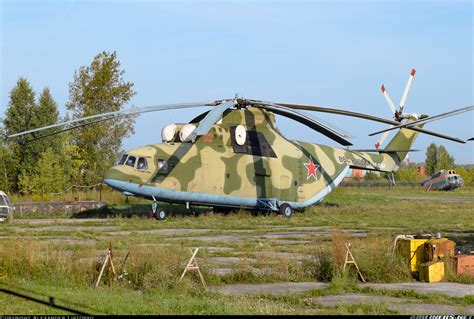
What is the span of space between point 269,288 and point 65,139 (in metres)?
41.9

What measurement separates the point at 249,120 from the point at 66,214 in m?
9.78

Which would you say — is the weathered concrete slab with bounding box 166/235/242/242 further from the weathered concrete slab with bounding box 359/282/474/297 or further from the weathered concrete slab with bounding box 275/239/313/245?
the weathered concrete slab with bounding box 359/282/474/297

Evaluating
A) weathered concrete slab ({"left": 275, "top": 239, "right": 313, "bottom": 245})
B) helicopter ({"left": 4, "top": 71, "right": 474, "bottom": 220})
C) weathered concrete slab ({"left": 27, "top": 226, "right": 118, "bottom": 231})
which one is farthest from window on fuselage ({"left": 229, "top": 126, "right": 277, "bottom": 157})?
weathered concrete slab ({"left": 275, "top": 239, "right": 313, "bottom": 245})

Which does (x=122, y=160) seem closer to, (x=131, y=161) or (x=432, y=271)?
(x=131, y=161)

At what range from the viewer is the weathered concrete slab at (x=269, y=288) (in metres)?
14.3

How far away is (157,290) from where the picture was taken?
46.1 feet

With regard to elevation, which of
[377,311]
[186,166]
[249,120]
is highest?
[249,120]

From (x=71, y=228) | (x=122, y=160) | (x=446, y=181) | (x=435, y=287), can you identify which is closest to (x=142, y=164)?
(x=122, y=160)

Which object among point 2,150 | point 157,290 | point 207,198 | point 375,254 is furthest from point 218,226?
point 2,150

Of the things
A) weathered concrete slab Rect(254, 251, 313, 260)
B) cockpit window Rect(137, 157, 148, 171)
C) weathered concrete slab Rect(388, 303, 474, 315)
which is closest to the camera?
weathered concrete slab Rect(388, 303, 474, 315)

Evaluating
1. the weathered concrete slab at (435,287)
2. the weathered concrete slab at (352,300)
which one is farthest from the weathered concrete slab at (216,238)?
the weathered concrete slab at (352,300)

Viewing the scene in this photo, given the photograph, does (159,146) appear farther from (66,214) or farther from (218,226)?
(66,214)

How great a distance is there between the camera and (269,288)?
48.8 feet

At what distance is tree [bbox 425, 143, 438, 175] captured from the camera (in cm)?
14200
